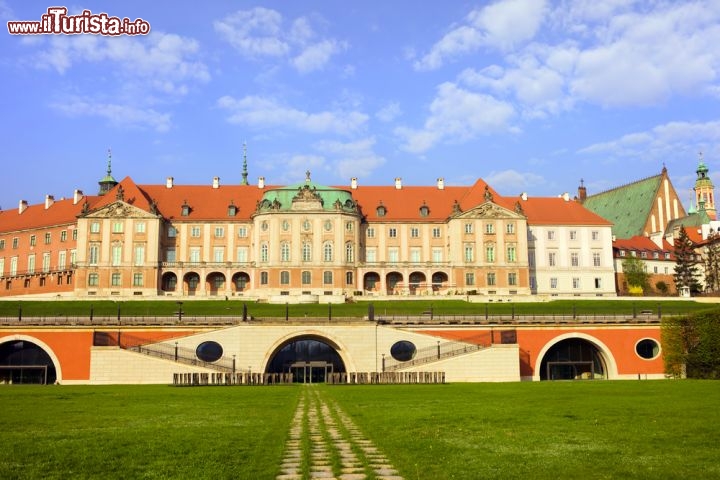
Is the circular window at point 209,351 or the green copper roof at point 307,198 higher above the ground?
the green copper roof at point 307,198

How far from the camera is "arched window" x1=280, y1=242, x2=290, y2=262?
8556cm

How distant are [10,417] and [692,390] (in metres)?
27.8

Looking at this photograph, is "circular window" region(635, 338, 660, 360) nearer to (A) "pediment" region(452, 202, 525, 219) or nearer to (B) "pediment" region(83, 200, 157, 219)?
(A) "pediment" region(452, 202, 525, 219)

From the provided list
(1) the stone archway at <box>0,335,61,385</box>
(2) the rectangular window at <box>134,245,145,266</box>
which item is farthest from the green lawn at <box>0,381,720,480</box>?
(2) the rectangular window at <box>134,245,145,266</box>

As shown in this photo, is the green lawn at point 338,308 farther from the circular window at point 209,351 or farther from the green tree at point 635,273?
the green tree at point 635,273

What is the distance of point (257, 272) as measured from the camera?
85.6 meters

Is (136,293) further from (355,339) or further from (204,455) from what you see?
(204,455)

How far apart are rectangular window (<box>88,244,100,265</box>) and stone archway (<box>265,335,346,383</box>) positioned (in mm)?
38694

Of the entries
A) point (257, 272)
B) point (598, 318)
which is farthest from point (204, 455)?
point (257, 272)

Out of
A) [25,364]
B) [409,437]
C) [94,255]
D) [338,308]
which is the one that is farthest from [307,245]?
[409,437]

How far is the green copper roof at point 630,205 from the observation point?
117 meters

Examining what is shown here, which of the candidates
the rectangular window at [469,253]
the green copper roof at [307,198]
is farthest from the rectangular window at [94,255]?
the rectangular window at [469,253]

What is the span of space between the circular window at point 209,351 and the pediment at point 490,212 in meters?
43.2

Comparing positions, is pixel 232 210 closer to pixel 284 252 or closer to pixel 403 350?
pixel 284 252
